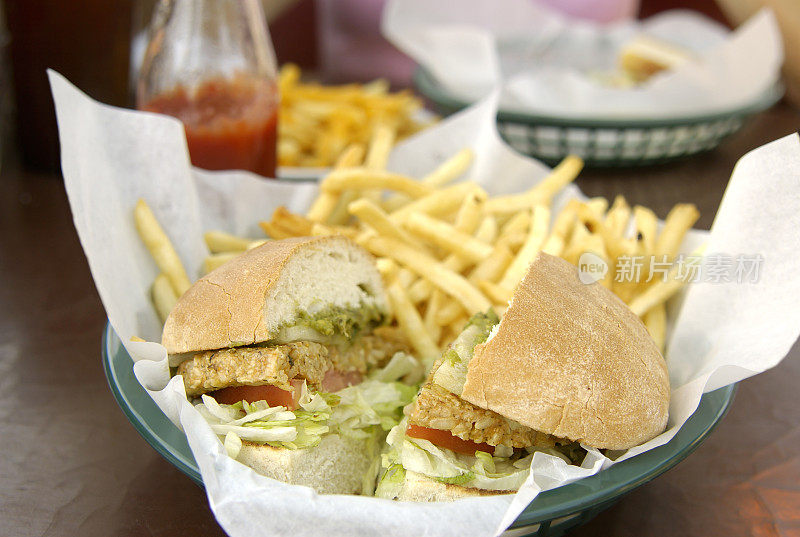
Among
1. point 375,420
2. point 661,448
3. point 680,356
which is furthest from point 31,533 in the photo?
point 680,356

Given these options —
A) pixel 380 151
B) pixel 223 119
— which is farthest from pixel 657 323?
pixel 223 119

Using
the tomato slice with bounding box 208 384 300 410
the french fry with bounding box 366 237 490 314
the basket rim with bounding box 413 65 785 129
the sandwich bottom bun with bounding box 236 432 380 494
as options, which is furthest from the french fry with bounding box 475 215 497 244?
the basket rim with bounding box 413 65 785 129

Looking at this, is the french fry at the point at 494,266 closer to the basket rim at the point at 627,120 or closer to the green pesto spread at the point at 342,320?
the green pesto spread at the point at 342,320

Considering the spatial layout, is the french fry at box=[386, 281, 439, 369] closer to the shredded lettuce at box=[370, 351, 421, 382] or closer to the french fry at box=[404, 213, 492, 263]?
the shredded lettuce at box=[370, 351, 421, 382]

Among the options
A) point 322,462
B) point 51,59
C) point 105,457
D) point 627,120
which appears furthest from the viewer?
point 627,120

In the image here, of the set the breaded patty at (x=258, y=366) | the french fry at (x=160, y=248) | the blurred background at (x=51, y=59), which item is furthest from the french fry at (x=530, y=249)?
the blurred background at (x=51, y=59)

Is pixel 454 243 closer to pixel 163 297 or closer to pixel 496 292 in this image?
pixel 496 292
